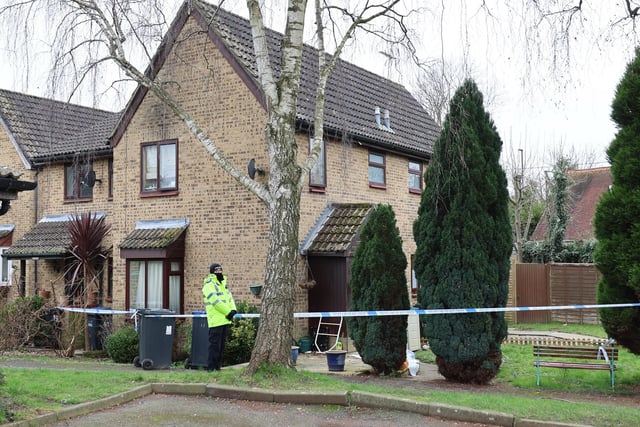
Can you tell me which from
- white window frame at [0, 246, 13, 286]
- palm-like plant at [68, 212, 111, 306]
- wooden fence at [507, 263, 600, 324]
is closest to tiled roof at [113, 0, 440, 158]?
palm-like plant at [68, 212, 111, 306]

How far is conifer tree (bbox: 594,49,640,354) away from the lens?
11.0 m

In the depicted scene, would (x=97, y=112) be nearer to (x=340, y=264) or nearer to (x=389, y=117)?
(x=389, y=117)

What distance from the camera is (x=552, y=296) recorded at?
935 inches

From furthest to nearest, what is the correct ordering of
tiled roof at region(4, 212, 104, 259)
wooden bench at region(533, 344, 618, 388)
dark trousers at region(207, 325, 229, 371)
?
tiled roof at region(4, 212, 104, 259), dark trousers at region(207, 325, 229, 371), wooden bench at region(533, 344, 618, 388)

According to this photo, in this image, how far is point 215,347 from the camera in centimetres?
1180

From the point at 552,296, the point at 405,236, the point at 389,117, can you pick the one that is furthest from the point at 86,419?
the point at 552,296

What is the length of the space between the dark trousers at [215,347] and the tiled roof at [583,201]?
29.1 meters

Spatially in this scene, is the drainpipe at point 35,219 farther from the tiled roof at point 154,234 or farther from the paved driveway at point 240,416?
the paved driveway at point 240,416

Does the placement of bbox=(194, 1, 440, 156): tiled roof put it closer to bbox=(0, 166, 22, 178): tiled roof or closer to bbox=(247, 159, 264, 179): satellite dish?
bbox=(247, 159, 264, 179): satellite dish

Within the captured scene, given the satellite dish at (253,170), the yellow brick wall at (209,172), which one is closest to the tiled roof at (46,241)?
the yellow brick wall at (209,172)

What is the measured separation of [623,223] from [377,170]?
29.3 ft

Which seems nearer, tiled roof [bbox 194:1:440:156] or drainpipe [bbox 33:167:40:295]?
tiled roof [bbox 194:1:440:156]

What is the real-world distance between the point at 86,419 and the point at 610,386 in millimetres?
8231

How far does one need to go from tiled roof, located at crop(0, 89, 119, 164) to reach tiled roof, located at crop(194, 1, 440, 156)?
505cm
